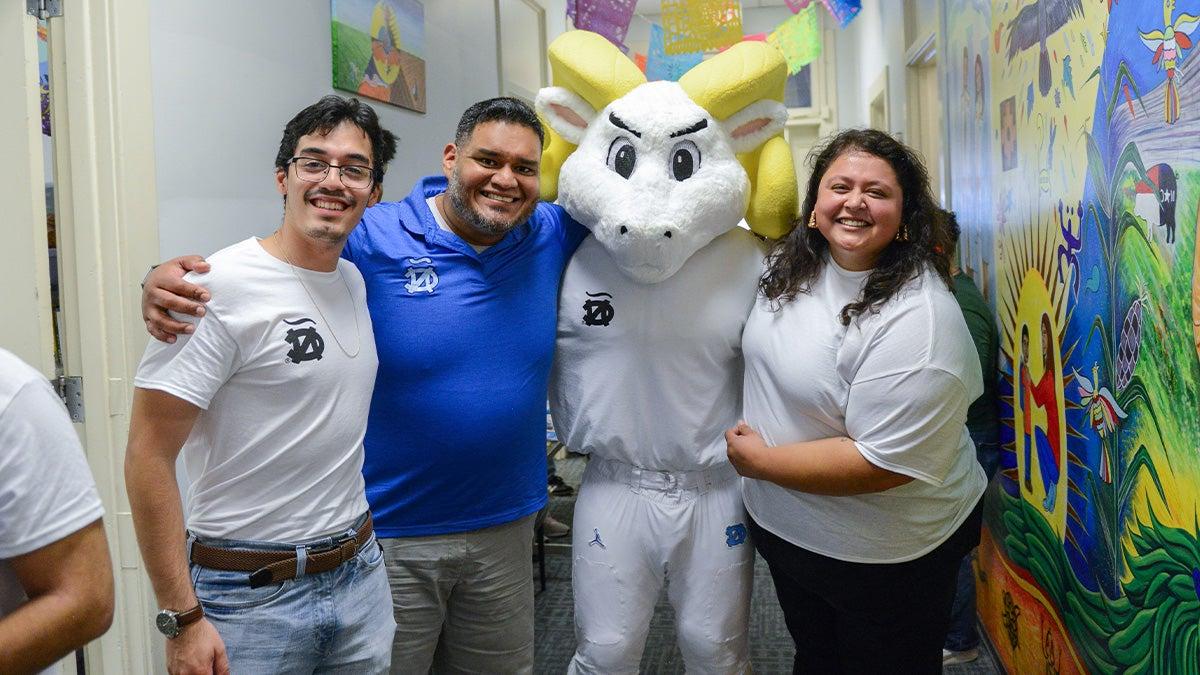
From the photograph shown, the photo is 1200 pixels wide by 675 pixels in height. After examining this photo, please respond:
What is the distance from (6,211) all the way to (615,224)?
138 cm

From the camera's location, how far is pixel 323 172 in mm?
1475

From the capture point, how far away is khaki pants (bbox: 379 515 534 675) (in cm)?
176

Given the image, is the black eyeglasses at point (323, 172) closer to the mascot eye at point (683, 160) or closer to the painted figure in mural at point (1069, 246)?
the mascot eye at point (683, 160)

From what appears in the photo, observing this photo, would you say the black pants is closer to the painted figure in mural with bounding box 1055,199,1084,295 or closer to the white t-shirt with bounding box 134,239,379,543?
the painted figure in mural with bounding box 1055,199,1084,295

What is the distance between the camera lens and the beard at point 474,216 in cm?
175

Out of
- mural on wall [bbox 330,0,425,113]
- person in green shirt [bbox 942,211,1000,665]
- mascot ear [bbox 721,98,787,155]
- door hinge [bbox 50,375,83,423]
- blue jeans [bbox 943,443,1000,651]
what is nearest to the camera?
mascot ear [bbox 721,98,787,155]

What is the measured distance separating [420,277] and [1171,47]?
4.29ft

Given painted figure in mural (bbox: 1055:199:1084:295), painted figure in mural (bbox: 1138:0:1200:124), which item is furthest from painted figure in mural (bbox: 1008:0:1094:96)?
painted figure in mural (bbox: 1138:0:1200:124)

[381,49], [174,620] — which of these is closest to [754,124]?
[174,620]

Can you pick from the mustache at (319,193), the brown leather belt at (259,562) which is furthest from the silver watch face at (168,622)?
the mustache at (319,193)

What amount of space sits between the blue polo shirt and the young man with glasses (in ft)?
0.64

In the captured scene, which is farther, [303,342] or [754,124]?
[754,124]

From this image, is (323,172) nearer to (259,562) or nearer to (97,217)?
(259,562)

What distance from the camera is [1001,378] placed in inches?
105
